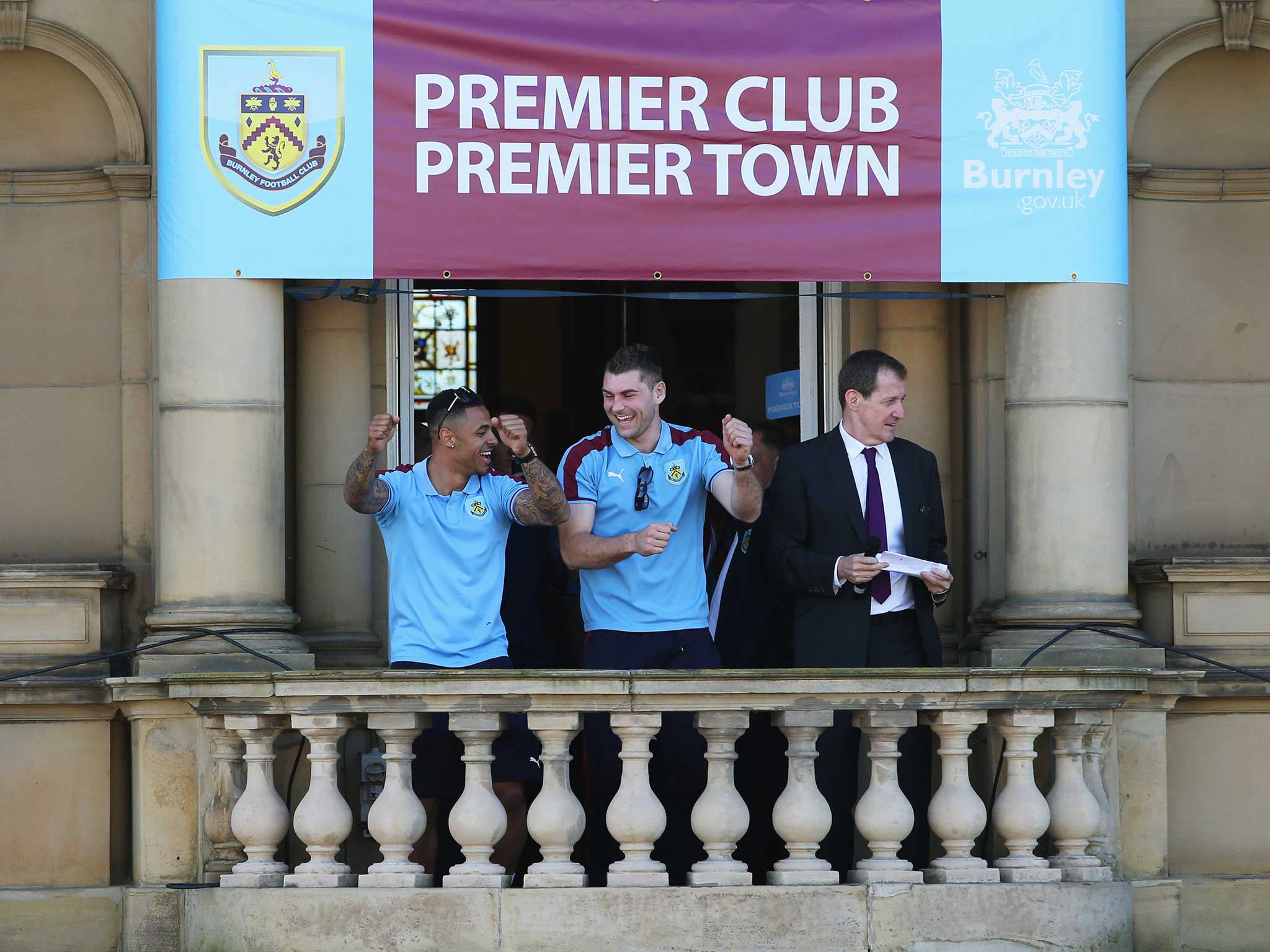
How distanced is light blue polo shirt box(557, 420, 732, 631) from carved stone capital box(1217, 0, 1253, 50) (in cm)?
319

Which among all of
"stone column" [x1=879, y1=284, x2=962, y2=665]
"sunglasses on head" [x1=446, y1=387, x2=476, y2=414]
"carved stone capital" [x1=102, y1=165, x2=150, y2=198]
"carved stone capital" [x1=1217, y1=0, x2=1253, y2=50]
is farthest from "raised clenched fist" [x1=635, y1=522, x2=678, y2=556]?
"carved stone capital" [x1=1217, y1=0, x2=1253, y2=50]

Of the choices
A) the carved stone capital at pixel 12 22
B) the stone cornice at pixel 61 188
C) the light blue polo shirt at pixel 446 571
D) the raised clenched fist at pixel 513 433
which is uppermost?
the carved stone capital at pixel 12 22

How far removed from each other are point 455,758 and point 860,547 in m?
1.80

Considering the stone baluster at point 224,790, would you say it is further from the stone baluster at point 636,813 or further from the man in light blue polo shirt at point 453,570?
the stone baluster at point 636,813

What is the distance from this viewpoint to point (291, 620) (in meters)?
8.61

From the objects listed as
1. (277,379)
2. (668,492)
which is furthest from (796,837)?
(277,379)

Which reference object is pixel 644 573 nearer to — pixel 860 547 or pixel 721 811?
pixel 860 547

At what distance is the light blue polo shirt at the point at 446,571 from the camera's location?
7.97 metres

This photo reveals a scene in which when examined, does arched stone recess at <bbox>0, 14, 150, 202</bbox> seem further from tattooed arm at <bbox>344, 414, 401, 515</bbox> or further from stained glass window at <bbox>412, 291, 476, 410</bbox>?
stained glass window at <bbox>412, 291, 476, 410</bbox>

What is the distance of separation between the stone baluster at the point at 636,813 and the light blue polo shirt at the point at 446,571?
72 cm

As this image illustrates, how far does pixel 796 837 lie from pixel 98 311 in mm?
4131

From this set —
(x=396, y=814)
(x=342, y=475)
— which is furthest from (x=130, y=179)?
(x=396, y=814)

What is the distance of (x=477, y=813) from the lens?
24.7 feet

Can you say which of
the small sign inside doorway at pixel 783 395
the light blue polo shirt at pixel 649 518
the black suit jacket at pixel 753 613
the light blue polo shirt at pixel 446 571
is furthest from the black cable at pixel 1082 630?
the light blue polo shirt at pixel 446 571
